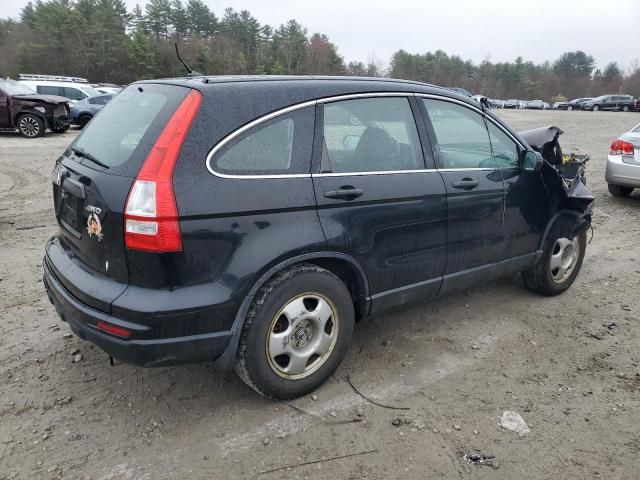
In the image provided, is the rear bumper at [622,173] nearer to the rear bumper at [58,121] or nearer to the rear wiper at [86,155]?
the rear wiper at [86,155]

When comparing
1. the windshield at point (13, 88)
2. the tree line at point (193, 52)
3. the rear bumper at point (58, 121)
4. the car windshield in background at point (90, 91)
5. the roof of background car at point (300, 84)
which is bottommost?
the rear bumper at point (58, 121)

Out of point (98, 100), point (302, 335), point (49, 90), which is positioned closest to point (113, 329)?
point (302, 335)

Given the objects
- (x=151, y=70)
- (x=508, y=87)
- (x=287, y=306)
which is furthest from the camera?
(x=508, y=87)

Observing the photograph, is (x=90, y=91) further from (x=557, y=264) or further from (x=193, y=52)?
(x=193, y=52)

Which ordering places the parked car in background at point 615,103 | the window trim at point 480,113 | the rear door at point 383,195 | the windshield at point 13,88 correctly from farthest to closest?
the parked car in background at point 615,103
the windshield at point 13,88
the window trim at point 480,113
the rear door at point 383,195

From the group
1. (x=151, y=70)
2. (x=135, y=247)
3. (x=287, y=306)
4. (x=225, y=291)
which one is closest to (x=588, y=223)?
(x=287, y=306)

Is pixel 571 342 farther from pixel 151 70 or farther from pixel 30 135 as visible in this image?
pixel 151 70

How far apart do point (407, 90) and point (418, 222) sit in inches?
35.4

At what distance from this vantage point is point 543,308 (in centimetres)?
435

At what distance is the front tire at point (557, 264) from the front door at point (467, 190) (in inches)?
27.1

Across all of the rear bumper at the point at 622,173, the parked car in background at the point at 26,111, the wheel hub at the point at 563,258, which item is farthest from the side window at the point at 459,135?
the parked car in background at the point at 26,111

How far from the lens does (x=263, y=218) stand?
8.45 ft

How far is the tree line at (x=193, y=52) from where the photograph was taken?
59.0 metres

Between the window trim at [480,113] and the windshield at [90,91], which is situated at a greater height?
the windshield at [90,91]
